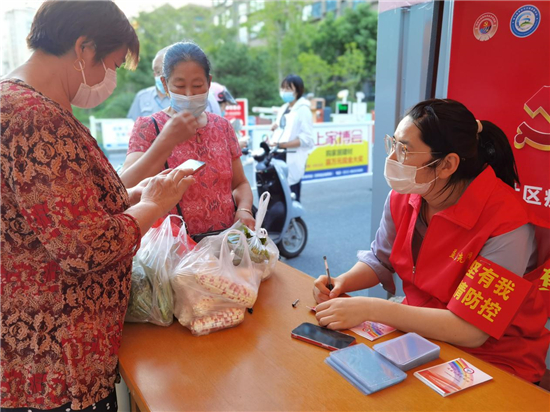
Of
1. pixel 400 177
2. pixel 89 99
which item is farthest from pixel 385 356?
pixel 89 99

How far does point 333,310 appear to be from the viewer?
1.25m

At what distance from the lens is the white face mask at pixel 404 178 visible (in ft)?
4.58

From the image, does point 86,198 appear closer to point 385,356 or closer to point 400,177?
point 385,356

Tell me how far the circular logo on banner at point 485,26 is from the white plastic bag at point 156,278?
5.00 feet

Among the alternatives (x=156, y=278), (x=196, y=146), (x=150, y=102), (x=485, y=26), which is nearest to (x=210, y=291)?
(x=156, y=278)

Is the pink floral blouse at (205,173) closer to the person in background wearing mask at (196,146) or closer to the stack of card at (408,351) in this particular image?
the person in background wearing mask at (196,146)

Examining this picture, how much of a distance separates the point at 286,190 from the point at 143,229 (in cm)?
299

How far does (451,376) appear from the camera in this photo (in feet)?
3.36

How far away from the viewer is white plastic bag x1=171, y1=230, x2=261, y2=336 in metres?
1.22

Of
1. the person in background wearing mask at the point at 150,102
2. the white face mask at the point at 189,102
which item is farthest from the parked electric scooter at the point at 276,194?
the white face mask at the point at 189,102

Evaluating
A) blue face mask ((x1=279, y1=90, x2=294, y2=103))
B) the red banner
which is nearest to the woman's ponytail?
the red banner

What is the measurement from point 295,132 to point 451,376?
13.0ft

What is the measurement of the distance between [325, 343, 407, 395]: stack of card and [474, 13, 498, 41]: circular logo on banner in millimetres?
1479

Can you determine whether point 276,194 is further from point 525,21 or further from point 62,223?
point 62,223
